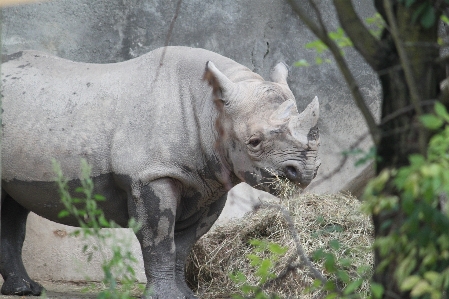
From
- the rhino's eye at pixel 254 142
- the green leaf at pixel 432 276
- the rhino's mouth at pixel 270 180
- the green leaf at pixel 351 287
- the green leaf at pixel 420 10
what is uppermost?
the green leaf at pixel 420 10

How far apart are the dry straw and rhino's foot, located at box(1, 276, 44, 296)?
1.05 metres

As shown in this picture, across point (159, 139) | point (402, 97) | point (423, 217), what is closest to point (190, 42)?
point (159, 139)

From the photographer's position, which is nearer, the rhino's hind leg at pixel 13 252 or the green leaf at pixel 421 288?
the green leaf at pixel 421 288

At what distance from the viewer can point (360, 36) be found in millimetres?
2625

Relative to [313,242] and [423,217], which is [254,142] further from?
[423,217]

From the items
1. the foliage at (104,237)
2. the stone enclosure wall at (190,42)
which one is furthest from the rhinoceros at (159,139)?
the foliage at (104,237)

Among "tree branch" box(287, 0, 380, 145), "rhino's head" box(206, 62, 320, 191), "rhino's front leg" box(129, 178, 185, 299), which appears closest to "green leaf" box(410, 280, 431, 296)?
"tree branch" box(287, 0, 380, 145)

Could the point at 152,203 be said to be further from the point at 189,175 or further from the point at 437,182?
the point at 437,182

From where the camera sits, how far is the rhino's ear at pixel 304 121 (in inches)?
193

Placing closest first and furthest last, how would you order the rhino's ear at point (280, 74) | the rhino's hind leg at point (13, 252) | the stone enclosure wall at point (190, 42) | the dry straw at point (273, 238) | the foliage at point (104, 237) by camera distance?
the foliage at point (104, 237) → the rhino's ear at point (280, 74) → the dry straw at point (273, 238) → the rhino's hind leg at point (13, 252) → the stone enclosure wall at point (190, 42)

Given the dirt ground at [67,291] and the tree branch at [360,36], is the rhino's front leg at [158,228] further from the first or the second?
the tree branch at [360,36]

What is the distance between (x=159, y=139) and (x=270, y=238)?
1.21m

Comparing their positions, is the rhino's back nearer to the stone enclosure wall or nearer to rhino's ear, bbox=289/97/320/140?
rhino's ear, bbox=289/97/320/140

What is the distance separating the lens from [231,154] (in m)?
5.09
